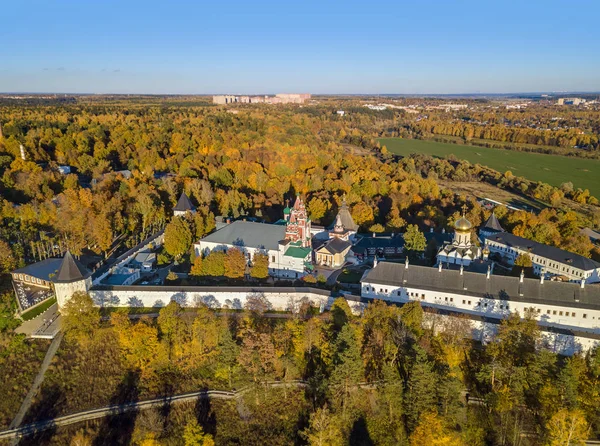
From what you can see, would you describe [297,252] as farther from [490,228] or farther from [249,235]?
[490,228]

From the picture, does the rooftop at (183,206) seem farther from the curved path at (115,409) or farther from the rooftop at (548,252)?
the rooftop at (548,252)

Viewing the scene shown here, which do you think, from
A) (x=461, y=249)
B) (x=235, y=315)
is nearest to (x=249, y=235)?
(x=235, y=315)

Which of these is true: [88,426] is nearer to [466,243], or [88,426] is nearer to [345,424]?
[345,424]

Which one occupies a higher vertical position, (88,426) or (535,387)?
(535,387)

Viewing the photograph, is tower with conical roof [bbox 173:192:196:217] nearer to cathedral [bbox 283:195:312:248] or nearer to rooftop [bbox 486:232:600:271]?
cathedral [bbox 283:195:312:248]

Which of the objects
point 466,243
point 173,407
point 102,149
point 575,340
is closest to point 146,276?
point 173,407

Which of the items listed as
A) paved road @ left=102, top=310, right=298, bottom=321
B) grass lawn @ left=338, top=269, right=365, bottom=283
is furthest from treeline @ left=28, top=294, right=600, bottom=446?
grass lawn @ left=338, top=269, right=365, bottom=283
